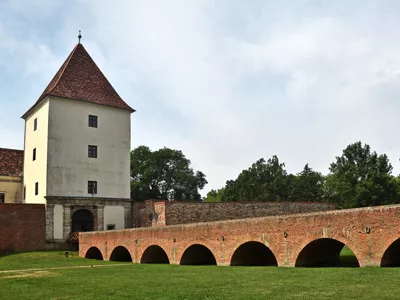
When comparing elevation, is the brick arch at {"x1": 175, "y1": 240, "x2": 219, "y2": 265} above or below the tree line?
below

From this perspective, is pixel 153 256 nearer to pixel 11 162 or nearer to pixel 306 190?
pixel 11 162

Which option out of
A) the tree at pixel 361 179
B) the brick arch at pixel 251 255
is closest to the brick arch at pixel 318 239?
the brick arch at pixel 251 255

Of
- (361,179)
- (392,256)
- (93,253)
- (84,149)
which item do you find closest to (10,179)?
(84,149)

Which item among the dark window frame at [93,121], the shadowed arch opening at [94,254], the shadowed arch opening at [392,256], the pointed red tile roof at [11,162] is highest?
the dark window frame at [93,121]

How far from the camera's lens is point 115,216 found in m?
34.8

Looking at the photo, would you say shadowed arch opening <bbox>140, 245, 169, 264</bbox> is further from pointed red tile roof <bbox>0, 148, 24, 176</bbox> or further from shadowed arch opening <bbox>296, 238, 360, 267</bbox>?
pointed red tile roof <bbox>0, 148, 24, 176</bbox>

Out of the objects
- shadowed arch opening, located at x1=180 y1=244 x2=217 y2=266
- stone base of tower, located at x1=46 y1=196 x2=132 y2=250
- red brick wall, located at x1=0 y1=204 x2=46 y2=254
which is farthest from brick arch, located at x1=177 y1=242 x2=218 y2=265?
red brick wall, located at x1=0 y1=204 x2=46 y2=254

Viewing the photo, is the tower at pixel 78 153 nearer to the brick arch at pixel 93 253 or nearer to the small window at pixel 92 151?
the small window at pixel 92 151

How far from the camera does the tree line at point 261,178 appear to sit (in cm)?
5131

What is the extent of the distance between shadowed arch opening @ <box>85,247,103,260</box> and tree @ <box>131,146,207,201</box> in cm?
3268

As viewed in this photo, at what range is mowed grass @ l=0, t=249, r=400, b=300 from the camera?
9984mm

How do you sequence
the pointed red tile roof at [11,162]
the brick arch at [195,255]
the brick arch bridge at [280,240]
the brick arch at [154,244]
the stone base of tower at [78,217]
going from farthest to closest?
the pointed red tile roof at [11,162] → the stone base of tower at [78,217] → the brick arch at [154,244] → the brick arch at [195,255] → the brick arch bridge at [280,240]

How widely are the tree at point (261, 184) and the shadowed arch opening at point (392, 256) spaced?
44420 mm

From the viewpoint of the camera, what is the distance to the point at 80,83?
35.9 metres
